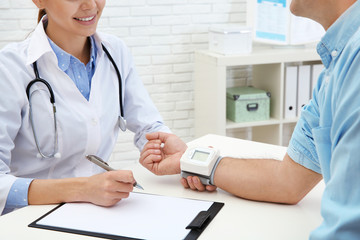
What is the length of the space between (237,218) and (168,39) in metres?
2.43

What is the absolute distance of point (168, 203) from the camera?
51.5 inches

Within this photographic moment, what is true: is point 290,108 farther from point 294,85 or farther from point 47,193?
point 47,193

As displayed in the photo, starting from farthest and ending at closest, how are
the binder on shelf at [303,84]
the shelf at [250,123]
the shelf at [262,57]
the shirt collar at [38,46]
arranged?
1. the binder on shelf at [303,84]
2. the shelf at [250,123]
3. the shelf at [262,57]
4. the shirt collar at [38,46]

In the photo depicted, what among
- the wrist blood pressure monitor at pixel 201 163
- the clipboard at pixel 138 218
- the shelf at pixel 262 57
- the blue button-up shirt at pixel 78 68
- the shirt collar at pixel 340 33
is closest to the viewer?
the shirt collar at pixel 340 33

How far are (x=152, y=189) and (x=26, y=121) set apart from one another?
448 millimetres

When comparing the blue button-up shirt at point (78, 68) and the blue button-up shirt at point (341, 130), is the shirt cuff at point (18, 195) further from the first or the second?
the blue button-up shirt at point (341, 130)

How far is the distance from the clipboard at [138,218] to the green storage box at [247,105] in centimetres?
208

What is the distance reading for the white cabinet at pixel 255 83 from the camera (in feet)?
10.6

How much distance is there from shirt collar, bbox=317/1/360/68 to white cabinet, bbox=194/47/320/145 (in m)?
2.19

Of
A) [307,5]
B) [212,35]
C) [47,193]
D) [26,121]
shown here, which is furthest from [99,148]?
[212,35]

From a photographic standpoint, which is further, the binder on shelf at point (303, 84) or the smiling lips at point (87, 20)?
the binder on shelf at point (303, 84)

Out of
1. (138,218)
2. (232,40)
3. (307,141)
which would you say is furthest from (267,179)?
(232,40)

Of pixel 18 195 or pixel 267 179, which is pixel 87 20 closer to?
pixel 18 195

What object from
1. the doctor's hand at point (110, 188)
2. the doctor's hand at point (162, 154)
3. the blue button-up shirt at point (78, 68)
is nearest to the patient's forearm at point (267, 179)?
the doctor's hand at point (162, 154)
